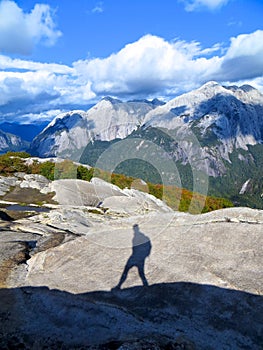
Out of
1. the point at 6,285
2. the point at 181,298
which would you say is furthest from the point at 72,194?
the point at 181,298

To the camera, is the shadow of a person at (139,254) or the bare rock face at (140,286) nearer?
the bare rock face at (140,286)

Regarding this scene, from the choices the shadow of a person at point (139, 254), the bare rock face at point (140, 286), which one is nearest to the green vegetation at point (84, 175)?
the shadow of a person at point (139, 254)

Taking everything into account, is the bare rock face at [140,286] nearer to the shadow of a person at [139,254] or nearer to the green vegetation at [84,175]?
the shadow of a person at [139,254]

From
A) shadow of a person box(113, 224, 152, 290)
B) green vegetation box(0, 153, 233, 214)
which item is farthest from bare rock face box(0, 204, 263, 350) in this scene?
green vegetation box(0, 153, 233, 214)

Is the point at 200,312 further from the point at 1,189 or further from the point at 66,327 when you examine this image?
the point at 1,189

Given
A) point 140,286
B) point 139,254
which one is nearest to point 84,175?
point 139,254

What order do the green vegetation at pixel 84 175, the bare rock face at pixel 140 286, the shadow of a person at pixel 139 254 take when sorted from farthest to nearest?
the green vegetation at pixel 84 175 → the shadow of a person at pixel 139 254 → the bare rock face at pixel 140 286

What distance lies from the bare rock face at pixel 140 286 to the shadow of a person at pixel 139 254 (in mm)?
95

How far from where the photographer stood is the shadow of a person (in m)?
26.8

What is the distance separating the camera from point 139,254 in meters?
30.5

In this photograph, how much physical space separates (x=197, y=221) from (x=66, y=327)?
63.4ft

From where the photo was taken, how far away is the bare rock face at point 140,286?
19719 millimetres

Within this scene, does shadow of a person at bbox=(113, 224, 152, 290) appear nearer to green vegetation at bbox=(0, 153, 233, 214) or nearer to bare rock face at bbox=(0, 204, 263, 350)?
bare rock face at bbox=(0, 204, 263, 350)

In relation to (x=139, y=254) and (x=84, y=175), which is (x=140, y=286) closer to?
(x=139, y=254)
